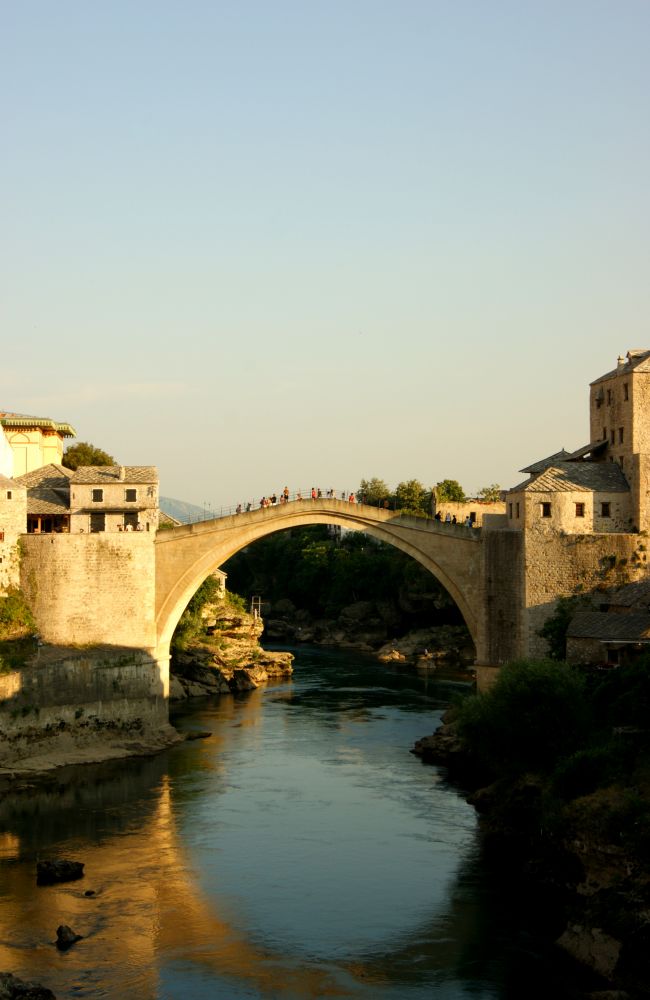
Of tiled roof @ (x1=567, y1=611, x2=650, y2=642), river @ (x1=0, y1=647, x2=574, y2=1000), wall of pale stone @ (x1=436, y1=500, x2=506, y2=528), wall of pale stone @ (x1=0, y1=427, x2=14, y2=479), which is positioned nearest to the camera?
river @ (x1=0, y1=647, x2=574, y2=1000)

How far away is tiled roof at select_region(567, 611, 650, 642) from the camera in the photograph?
37625 mm

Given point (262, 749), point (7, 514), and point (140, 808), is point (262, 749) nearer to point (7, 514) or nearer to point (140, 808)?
point (140, 808)

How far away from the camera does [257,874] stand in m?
31.3

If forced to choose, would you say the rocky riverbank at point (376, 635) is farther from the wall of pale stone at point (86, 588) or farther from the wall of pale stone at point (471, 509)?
the wall of pale stone at point (86, 588)

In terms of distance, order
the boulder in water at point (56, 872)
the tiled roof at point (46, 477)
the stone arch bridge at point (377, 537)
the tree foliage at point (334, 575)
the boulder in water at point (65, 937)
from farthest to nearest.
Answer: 1. the tree foliage at point (334, 575)
2. the tiled roof at point (46, 477)
3. the stone arch bridge at point (377, 537)
4. the boulder in water at point (56, 872)
5. the boulder in water at point (65, 937)

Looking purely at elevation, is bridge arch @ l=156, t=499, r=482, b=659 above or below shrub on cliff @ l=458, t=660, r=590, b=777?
above

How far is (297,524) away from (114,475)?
25.0 feet

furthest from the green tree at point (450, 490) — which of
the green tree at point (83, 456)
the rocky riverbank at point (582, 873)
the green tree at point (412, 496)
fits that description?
the rocky riverbank at point (582, 873)

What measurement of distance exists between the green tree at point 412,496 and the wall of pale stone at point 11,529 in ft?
141

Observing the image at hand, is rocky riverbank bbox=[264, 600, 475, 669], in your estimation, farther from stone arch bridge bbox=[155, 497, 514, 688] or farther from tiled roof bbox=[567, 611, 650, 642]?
tiled roof bbox=[567, 611, 650, 642]

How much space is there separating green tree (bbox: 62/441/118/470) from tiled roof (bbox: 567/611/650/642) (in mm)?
34465

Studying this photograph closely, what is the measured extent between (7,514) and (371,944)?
24.6 meters

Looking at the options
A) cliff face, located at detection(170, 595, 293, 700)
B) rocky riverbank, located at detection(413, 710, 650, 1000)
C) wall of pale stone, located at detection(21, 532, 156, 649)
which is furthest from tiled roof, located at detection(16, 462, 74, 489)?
rocky riverbank, located at detection(413, 710, 650, 1000)

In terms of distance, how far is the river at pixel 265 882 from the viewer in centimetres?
2522
